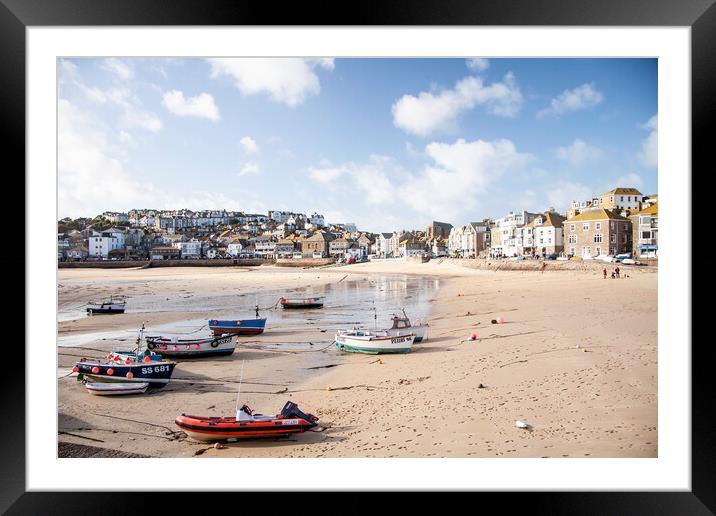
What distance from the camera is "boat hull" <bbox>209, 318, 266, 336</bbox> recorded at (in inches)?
243

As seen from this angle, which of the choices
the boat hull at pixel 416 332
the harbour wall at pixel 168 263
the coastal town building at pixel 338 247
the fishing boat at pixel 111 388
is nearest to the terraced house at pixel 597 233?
the boat hull at pixel 416 332

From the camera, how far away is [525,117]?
15.8 feet

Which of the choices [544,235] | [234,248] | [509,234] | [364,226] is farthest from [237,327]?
[544,235]

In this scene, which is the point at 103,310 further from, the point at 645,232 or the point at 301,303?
the point at 645,232

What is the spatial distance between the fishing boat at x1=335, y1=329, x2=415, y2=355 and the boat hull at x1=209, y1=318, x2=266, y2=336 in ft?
5.66

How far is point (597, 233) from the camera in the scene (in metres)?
6.20

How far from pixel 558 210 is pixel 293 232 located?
5.35m

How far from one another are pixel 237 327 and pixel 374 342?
247cm

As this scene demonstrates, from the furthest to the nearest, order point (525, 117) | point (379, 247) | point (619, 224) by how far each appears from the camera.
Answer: point (379, 247) → point (619, 224) → point (525, 117)

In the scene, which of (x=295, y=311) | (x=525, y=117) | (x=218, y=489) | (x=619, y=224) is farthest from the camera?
(x=295, y=311)

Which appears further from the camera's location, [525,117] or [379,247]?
[379,247]
